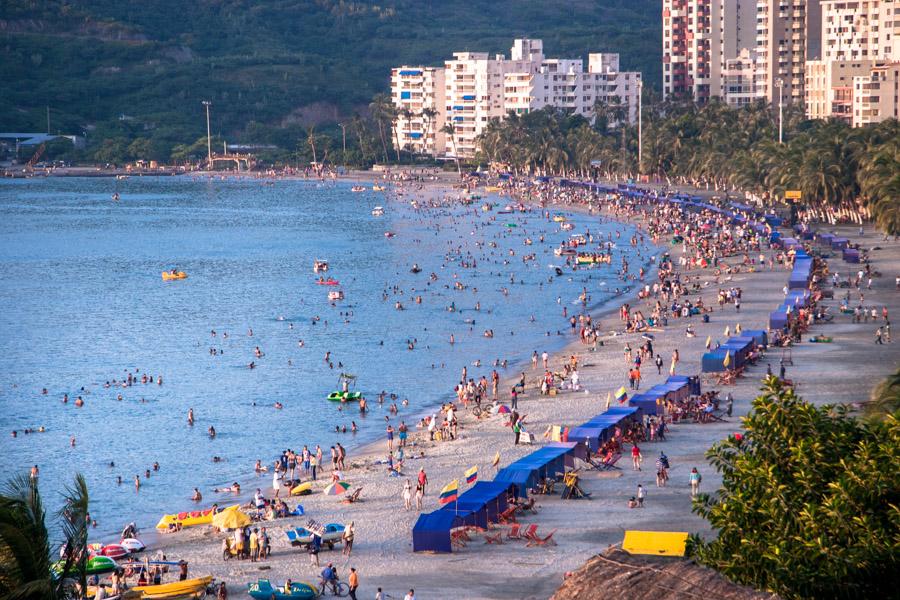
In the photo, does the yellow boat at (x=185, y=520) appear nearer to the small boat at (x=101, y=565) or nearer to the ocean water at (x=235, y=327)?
the ocean water at (x=235, y=327)

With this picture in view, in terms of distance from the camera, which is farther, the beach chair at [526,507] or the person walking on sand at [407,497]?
the person walking on sand at [407,497]

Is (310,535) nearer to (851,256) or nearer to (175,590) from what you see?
(175,590)

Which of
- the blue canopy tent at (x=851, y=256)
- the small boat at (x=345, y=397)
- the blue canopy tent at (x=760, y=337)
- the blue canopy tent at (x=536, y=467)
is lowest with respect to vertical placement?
the small boat at (x=345, y=397)

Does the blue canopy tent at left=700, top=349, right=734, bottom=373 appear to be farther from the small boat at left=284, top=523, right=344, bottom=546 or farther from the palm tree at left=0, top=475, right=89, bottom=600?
the palm tree at left=0, top=475, right=89, bottom=600

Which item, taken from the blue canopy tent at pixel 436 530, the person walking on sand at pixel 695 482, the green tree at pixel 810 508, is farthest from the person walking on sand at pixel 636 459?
the green tree at pixel 810 508

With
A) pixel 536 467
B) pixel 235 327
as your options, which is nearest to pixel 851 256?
pixel 235 327

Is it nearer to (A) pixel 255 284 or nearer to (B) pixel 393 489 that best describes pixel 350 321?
(A) pixel 255 284

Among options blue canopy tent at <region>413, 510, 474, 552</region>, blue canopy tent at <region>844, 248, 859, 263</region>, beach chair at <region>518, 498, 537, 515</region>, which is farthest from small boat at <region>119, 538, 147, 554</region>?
blue canopy tent at <region>844, 248, 859, 263</region>

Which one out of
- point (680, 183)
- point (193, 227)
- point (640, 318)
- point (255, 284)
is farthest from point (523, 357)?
point (680, 183)
